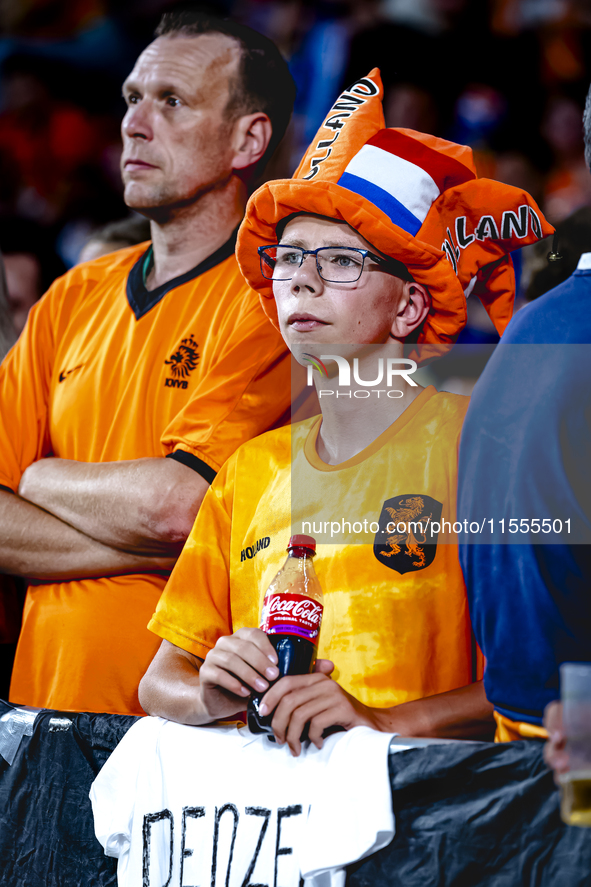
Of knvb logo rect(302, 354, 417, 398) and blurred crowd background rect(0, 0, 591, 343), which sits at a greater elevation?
blurred crowd background rect(0, 0, 591, 343)

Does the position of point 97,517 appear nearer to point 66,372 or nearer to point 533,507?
point 66,372

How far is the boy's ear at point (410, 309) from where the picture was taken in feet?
6.93

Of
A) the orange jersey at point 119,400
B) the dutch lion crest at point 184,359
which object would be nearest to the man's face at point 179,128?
the orange jersey at point 119,400

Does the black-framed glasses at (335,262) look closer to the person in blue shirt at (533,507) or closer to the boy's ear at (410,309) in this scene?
the boy's ear at (410,309)

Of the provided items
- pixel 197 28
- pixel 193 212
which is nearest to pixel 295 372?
pixel 193 212

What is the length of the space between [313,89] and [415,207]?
3.31 metres

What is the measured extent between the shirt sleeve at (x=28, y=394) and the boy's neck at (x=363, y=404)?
3.44 ft

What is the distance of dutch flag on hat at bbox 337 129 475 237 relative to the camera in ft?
6.66

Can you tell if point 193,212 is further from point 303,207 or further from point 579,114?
point 579,114

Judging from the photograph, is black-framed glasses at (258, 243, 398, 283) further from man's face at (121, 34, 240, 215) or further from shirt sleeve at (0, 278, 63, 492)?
shirt sleeve at (0, 278, 63, 492)

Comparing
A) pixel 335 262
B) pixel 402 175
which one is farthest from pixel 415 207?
pixel 335 262

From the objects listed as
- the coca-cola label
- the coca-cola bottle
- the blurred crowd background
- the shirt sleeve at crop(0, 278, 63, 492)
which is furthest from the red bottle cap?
the blurred crowd background

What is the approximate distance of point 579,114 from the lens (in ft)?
18.7

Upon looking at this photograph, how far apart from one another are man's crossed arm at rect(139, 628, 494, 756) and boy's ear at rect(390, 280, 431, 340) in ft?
2.63
